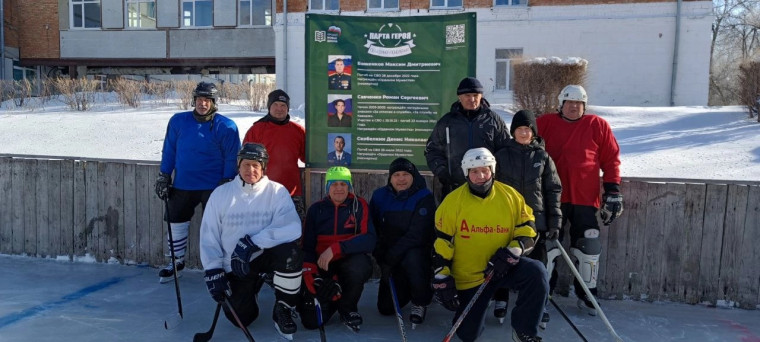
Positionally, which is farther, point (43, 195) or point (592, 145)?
point (43, 195)

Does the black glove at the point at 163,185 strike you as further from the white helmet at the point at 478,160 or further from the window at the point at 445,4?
the window at the point at 445,4

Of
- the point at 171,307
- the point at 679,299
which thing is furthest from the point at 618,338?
the point at 171,307

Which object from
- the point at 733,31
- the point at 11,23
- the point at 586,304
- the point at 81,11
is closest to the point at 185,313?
the point at 586,304

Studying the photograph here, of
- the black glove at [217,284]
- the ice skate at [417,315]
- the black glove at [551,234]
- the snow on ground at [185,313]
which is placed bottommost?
the snow on ground at [185,313]

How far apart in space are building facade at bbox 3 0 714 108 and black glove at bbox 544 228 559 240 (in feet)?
37.1

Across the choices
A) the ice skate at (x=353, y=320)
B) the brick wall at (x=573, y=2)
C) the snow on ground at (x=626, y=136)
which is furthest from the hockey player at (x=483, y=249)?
the brick wall at (x=573, y=2)

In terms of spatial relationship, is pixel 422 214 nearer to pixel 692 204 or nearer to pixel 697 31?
pixel 692 204

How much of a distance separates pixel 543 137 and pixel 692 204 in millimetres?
1344

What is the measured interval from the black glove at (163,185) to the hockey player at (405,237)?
1.80m

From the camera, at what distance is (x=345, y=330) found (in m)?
3.95

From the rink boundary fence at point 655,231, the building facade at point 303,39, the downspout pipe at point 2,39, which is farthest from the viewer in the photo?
the downspout pipe at point 2,39

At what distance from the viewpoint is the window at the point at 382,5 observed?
1780 centimetres

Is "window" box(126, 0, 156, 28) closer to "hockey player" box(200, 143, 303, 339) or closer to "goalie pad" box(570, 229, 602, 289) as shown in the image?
"hockey player" box(200, 143, 303, 339)

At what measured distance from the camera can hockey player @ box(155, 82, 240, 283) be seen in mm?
4746
